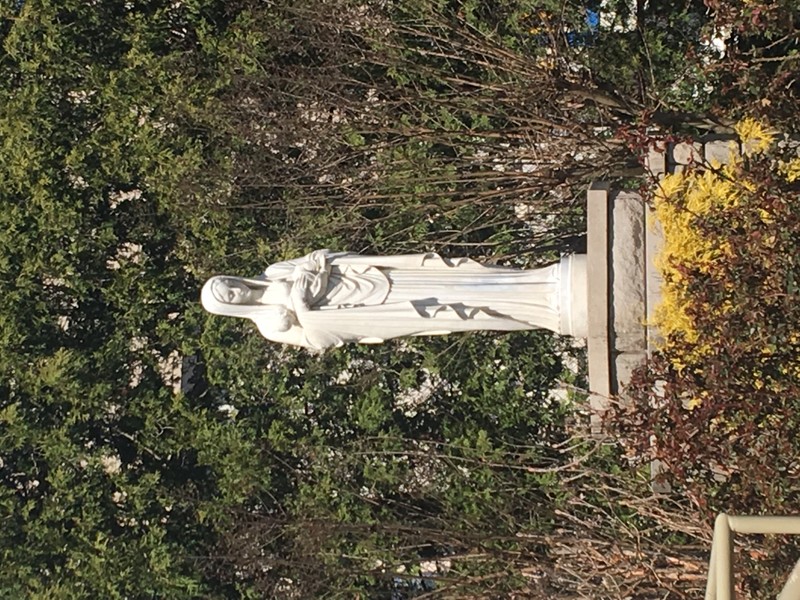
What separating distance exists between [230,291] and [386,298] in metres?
1.00

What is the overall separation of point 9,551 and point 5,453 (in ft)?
3.41

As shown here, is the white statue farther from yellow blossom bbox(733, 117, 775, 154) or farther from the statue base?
yellow blossom bbox(733, 117, 775, 154)

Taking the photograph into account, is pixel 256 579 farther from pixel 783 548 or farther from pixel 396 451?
pixel 783 548

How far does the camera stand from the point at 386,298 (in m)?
6.10

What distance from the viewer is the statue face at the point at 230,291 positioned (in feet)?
19.5

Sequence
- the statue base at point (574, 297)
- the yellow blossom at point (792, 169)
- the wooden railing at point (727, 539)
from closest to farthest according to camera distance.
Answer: the wooden railing at point (727, 539) < the yellow blossom at point (792, 169) < the statue base at point (574, 297)

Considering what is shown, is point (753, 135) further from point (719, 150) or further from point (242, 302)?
point (242, 302)

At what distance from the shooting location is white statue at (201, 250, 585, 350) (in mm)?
6000

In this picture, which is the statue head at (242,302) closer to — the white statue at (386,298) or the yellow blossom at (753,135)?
the white statue at (386,298)

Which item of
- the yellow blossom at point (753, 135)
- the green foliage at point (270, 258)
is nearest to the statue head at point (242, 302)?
the yellow blossom at point (753, 135)

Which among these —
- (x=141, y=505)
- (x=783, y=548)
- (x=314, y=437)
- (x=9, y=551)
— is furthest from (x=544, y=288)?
(x=9, y=551)

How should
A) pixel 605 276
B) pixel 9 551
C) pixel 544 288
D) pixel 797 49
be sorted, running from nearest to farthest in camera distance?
pixel 605 276 → pixel 544 288 → pixel 797 49 → pixel 9 551

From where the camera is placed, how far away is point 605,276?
5621mm

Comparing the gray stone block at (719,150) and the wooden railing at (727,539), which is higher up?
the gray stone block at (719,150)
